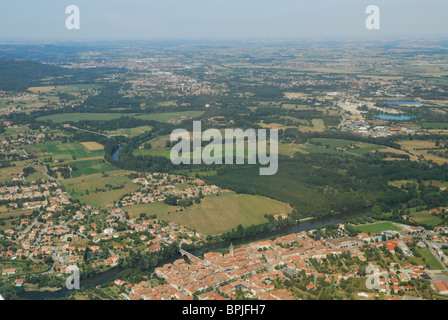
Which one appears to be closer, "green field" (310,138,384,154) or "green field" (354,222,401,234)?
"green field" (354,222,401,234)

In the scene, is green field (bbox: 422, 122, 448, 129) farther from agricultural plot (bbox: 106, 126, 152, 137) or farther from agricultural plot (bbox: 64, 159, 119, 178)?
agricultural plot (bbox: 64, 159, 119, 178)

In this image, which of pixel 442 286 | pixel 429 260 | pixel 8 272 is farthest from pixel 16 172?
pixel 442 286

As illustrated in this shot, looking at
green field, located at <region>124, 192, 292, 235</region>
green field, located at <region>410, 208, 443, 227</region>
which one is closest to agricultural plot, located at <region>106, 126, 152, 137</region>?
green field, located at <region>124, 192, 292, 235</region>

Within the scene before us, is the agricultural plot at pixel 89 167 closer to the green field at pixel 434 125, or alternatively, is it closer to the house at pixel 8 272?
the house at pixel 8 272

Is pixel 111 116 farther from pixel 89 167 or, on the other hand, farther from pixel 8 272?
pixel 8 272
